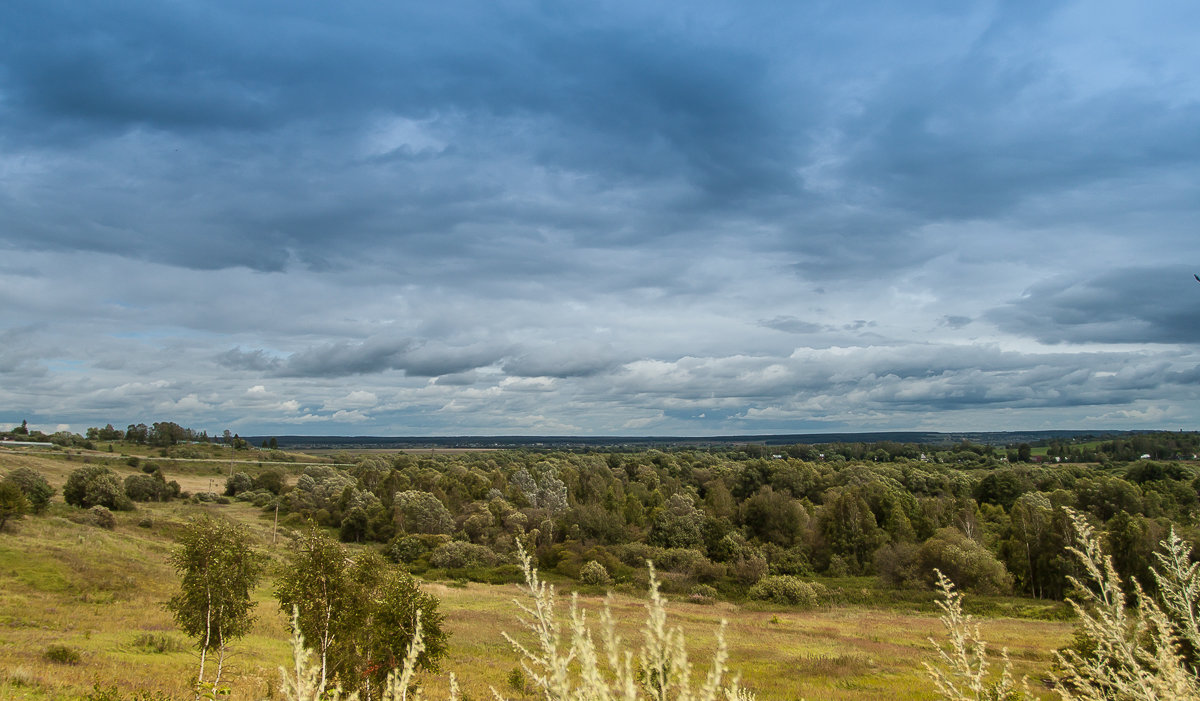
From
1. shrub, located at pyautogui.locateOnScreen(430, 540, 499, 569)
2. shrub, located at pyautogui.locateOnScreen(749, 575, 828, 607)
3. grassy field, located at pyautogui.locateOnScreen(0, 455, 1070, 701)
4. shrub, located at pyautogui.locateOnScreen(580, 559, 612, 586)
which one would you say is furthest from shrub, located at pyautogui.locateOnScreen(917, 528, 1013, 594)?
shrub, located at pyautogui.locateOnScreen(430, 540, 499, 569)

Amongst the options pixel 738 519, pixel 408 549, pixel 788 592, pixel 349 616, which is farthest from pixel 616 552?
pixel 349 616

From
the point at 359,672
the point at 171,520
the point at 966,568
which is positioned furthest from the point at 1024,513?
the point at 171,520

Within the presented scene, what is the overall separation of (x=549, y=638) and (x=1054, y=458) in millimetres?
196579

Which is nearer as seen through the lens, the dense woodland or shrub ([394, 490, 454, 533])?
the dense woodland

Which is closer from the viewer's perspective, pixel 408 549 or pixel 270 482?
pixel 408 549

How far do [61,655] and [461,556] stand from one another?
48.3 m

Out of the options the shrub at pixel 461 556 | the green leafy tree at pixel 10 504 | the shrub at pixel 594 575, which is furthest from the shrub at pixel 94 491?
the shrub at pixel 594 575

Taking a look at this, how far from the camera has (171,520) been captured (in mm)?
68438

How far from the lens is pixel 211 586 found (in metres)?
21.8

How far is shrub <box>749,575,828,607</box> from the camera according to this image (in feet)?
191

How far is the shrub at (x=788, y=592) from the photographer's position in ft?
191

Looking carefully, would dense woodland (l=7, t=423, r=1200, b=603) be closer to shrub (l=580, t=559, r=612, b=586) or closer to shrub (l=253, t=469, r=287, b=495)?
shrub (l=580, t=559, r=612, b=586)

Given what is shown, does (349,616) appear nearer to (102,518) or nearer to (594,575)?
(594,575)

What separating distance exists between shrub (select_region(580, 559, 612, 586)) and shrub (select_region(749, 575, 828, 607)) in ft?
49.0
